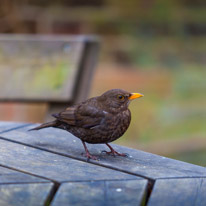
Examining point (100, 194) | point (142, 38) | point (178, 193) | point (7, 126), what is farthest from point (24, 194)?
point (142, 38)

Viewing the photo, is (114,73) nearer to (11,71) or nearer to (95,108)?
(11,71)

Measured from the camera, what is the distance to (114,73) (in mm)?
8758

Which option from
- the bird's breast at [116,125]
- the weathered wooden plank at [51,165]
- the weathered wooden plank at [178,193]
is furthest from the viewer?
the bird's breast at [116,125]

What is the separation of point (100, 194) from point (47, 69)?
2328mm

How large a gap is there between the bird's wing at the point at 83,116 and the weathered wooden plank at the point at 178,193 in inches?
39.2


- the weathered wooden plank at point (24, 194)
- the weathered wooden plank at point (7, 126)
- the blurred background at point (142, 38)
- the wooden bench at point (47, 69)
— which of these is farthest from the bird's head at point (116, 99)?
the blurred background at point (142, 38)

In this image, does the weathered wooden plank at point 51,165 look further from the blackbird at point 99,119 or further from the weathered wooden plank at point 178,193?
the blackbird at point 99,119

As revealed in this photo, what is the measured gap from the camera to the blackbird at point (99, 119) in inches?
136

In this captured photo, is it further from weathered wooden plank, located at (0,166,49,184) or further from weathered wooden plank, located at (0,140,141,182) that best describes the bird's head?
weathered wooden plank, located at (0,166,49,184)

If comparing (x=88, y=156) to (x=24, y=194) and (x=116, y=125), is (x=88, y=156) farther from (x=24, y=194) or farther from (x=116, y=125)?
(x=24, y=194)

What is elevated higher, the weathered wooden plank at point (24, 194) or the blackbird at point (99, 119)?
the blackbird at point (99, 119)

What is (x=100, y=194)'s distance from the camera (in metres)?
2.40

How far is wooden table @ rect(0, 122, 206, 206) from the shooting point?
236cm

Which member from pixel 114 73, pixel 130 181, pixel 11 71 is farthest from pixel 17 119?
pixel 130 181
